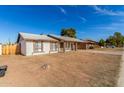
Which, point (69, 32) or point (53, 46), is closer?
point (53, 46)

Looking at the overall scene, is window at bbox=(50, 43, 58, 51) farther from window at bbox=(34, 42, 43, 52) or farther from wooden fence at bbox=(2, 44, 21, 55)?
wooden fence at bbox=(2, 44, 21, 55)

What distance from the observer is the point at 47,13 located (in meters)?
21.2

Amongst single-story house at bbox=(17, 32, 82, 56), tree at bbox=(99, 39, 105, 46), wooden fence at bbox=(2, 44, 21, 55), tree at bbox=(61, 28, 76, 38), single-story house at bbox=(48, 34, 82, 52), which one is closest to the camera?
single-story house at bbox=(17, 32, 82, 56)

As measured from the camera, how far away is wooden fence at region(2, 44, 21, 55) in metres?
21.5

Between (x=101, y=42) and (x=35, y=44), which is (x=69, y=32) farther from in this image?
(x=35, y=44)

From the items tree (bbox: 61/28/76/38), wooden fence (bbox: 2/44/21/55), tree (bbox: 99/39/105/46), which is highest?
tree (bbox: 61/28/76/38)

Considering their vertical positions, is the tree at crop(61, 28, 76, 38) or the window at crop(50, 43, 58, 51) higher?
the tree at crop(61, 28, 76, 38)

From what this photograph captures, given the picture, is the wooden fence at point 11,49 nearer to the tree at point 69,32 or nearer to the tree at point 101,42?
the tree at point 69,32

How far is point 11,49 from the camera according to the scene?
868 inches

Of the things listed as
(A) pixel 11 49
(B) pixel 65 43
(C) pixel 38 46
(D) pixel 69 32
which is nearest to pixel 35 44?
(C) pixel 38 46

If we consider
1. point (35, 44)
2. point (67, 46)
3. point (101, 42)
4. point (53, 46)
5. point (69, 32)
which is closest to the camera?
point (35, 44)

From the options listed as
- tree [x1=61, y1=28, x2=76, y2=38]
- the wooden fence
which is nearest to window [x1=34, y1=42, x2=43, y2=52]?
the wooden fence

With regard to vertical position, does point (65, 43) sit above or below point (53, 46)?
above

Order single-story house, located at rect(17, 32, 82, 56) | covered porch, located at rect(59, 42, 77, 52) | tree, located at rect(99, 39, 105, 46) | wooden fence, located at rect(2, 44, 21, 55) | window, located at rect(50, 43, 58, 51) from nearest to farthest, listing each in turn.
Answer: single-story house, located at rect(17, 32, 82, 56) → wooden fence, located at rect(2, 44, 21, 55) → window, located at rect(50, 43, 58, 51) → covered porch, located at rect(59, 42, 77, 52) → tree, located at rect(99, 39, 105, 46)
